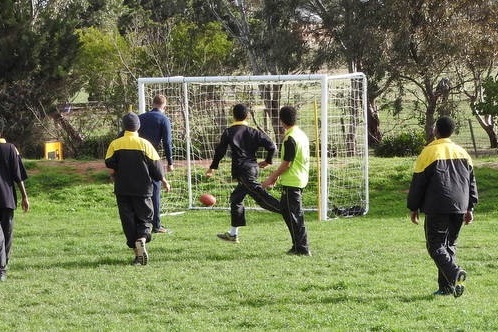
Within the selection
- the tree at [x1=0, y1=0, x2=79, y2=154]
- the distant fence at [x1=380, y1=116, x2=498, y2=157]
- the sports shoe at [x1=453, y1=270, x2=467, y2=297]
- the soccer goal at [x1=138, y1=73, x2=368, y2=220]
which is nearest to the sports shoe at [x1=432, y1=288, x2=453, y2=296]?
the sports shoe at [x1=453, y1=270, x2=467, y2=297]

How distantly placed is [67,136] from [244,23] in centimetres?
768

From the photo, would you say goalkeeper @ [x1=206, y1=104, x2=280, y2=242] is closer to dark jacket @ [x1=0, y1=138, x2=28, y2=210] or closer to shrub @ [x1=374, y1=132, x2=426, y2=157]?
dark jacket @ [x1=0, y1=138, x2=28, y2=210]

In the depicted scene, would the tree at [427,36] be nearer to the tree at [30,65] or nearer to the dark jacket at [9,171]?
the tree at [30,65]

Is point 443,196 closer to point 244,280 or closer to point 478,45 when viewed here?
point 244,280

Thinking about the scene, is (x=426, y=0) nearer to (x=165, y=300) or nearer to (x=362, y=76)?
(x=362, y=76)

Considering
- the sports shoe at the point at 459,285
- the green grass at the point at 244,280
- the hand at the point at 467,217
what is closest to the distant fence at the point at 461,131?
the green grass at the point at 244,280

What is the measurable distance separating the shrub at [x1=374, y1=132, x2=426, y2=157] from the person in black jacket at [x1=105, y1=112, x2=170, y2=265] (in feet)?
48.7

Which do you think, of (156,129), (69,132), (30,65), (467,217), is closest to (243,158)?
(156,129)

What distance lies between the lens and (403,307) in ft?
26.2

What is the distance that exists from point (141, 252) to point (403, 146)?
50.1 feet

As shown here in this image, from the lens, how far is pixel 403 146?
24.7 metres

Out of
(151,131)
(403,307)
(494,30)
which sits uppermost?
(494,30)

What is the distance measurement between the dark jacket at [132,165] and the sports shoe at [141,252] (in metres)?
0.55

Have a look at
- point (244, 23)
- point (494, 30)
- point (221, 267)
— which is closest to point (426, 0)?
point (494, 30)
